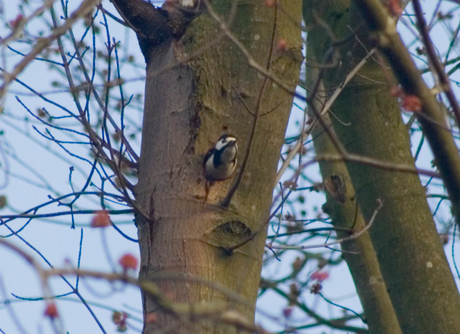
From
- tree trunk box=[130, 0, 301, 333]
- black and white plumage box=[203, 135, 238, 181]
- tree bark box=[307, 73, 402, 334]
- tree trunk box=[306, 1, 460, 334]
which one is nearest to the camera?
tree trunk box=[130, 0, 301, 333]

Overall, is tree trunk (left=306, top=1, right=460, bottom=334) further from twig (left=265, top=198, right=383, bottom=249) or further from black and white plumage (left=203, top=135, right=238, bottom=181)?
black and white plumage (left=203, top=135, right=238, bottom=181)

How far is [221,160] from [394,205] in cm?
119

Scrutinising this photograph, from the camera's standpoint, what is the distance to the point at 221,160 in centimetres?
A: 259

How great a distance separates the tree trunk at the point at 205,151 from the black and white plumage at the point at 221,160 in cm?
3

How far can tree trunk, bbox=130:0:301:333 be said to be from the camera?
7.91ft

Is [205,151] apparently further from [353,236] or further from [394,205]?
[394,205]

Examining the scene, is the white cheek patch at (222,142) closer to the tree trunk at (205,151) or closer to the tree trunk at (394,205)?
the tree trunk at (205,151)

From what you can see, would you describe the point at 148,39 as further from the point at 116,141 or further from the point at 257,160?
the point at 116,141

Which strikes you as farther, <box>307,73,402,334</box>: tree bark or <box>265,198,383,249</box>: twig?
<box>307,73,402,334</box>: tree bark

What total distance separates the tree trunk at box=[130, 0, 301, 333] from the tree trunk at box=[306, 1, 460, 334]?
14.0 inches

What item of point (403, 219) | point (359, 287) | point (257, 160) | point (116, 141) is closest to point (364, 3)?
point (257, 160)

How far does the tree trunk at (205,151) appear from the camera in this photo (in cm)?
241

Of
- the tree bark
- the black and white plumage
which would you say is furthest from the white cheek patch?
the tree bark

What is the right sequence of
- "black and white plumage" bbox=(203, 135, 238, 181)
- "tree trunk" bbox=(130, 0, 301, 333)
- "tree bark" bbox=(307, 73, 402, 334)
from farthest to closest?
"tree bark" bbox=(307, 73, 402, 334)
"black and white plumage" bbox=(203, 135, 238, 181)
"tree trunk" bbox=(130, 0, 301, 333)
